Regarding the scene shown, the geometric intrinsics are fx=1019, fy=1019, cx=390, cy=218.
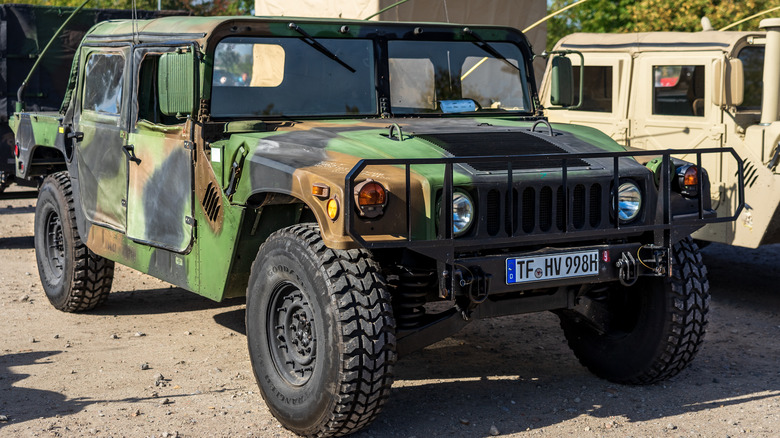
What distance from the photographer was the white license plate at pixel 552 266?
Result: 14.8ft

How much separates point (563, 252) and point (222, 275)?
5.95 feet

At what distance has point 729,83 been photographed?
748 centimetres

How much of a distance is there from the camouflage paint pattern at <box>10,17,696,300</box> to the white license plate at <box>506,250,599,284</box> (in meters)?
0.37

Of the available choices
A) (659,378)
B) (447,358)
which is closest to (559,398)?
(659,378)

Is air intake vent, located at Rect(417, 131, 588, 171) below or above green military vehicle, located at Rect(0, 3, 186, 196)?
below

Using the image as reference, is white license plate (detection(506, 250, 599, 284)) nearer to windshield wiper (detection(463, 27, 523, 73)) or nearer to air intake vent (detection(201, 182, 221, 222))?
air intake vent (detection(201, 182, 221, 222))

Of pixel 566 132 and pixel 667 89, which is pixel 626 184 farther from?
pixel 667 89

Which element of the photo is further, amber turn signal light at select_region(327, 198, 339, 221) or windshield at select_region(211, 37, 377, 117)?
windshield at select_region(211, 37, 377, 117)

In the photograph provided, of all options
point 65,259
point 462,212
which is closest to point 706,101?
point 462,212

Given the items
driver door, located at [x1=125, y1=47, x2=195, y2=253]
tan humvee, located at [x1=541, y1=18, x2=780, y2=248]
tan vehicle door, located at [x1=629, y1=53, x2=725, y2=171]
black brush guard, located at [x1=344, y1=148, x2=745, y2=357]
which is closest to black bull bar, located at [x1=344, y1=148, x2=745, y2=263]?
black brush guard, located at [x1=344, y1=148, x2=745, y2=357]

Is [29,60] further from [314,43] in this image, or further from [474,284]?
[474,284]

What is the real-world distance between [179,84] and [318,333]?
63.8 inches

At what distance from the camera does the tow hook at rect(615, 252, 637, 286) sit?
188 inches

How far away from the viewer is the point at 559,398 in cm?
535
